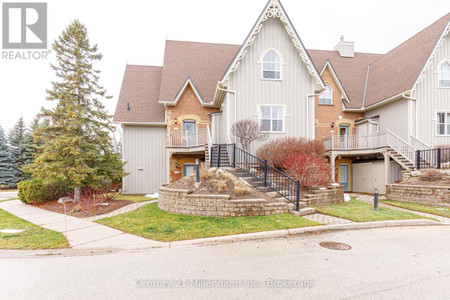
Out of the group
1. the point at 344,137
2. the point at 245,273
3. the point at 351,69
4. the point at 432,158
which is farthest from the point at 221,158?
the point at 351,69

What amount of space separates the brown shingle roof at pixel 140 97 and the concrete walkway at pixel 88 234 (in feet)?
29.1

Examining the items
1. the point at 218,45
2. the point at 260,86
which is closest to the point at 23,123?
the point at 218,45

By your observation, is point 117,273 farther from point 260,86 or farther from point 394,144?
point 394,144

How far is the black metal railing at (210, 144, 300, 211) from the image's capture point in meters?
9.06

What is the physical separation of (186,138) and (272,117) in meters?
5.82

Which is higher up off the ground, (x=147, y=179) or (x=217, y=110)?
(x=217, y=110)

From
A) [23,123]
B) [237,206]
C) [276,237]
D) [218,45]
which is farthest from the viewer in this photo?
[23,123]

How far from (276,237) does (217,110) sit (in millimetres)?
12394

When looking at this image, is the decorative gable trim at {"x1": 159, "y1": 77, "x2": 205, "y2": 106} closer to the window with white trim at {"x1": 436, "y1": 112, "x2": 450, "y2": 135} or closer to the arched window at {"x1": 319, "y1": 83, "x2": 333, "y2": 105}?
the arched window at {"x1": 319, "y1": 83, "x2": 333, "y2": 105}

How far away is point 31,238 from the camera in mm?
6109

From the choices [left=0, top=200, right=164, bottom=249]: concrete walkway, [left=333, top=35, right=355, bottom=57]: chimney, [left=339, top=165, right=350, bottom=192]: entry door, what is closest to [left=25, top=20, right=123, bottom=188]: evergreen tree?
[left=0, top=200, right=164, bottom=249]: concrete walkway

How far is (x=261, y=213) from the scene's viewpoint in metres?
8.01

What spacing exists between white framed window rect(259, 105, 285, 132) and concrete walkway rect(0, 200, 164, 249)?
10.0 meters

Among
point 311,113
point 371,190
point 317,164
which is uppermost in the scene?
point 311,113
